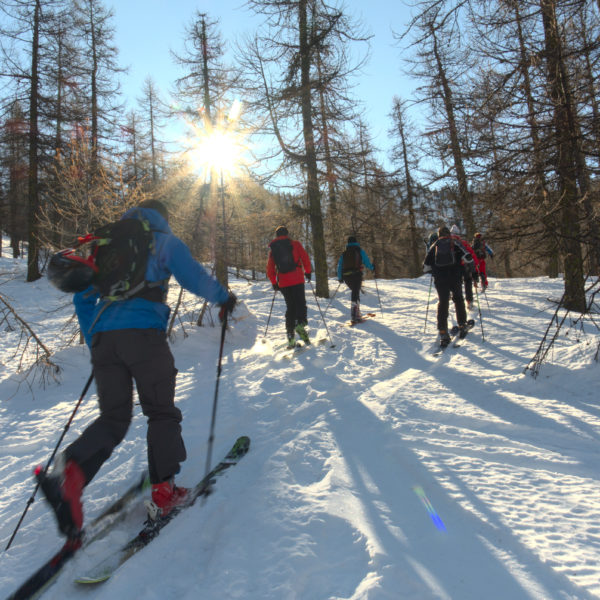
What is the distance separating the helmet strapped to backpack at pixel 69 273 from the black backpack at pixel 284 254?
4.68 m

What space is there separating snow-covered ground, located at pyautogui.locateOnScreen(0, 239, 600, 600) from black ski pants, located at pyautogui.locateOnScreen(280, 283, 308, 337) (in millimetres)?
1369

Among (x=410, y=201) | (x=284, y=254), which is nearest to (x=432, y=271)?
(x=284, y=254)

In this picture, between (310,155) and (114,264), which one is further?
(310,155)

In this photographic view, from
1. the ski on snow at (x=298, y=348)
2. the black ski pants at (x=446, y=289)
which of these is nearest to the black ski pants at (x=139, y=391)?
the ski on snow at (x=298, y=348)

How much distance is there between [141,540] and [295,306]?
5.15m

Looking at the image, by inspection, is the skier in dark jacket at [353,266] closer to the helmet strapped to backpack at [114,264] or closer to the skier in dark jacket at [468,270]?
the skier in dark jacket at [468,270]

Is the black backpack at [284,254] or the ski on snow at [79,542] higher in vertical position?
the black backpack at [284,254]

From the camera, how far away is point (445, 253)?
6312mm

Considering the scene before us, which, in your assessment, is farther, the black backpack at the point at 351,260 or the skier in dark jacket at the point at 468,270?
the black backpack at the point at 351,260

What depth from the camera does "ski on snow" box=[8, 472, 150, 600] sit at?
1834 mm

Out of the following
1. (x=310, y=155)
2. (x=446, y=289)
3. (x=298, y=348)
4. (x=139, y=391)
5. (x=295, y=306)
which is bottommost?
(x=298, y=348)

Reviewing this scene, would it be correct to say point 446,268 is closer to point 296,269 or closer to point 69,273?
point 296,269

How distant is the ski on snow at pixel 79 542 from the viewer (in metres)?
1.83

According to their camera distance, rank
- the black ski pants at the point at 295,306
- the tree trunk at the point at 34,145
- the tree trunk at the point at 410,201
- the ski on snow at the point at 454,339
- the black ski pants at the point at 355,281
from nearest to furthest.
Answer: the ski on snow at the point at 454,339, the black ski pants at the point at 295,306, the black ski pants at the point at 355,281, the tree trunk at the point at 34,145, the tree trunk at the point at 410,201
